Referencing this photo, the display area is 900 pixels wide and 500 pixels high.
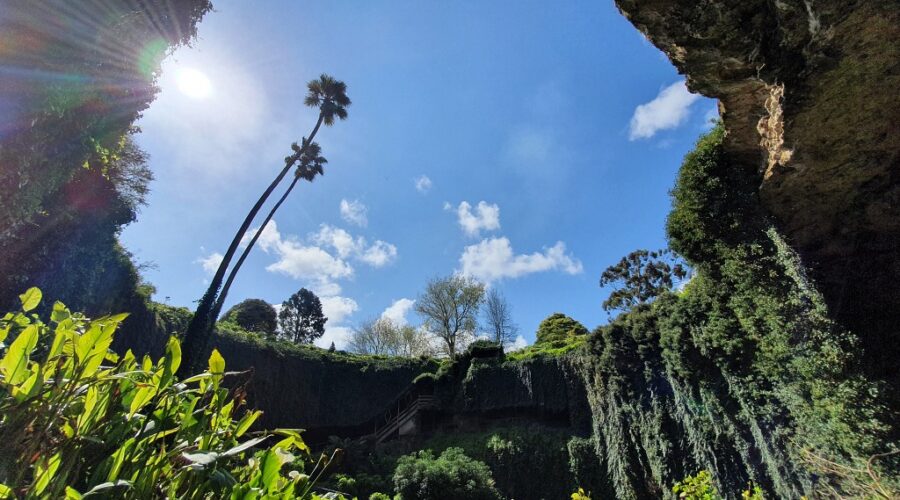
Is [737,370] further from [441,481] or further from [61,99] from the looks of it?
[61,99]

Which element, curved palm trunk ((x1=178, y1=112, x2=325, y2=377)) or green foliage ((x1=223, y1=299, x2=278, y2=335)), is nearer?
curved palm trunk ((x1=178, y1=112, x2=325, y2=377))

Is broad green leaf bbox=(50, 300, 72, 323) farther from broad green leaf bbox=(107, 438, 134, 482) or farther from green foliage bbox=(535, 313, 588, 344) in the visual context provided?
green foliage bbox=(535, 313, 588, 344)

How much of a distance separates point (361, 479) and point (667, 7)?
1119 centimetres

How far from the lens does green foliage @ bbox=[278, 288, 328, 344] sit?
116 feet

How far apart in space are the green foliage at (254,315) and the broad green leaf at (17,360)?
A: 27618 mm

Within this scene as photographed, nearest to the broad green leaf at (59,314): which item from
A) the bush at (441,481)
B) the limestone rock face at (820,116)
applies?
the limestone rock face at (820,116)

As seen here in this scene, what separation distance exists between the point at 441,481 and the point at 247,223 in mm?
8870

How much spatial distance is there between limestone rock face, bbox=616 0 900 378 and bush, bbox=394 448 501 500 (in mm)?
7720

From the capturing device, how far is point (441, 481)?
9141 mm

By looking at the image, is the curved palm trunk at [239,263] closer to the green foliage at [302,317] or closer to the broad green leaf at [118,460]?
the broad green leaf at [118,460]

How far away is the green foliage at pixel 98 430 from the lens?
0.71m

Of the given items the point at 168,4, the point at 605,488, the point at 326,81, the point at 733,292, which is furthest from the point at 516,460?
the point at 326,81

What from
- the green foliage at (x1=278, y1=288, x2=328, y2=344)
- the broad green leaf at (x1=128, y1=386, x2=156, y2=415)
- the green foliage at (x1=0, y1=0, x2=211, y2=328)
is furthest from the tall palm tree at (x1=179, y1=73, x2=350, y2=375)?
the green foliage at (x1=278, y1=288, x2=328, y2=344)

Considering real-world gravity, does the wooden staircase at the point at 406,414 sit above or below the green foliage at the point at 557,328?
below
